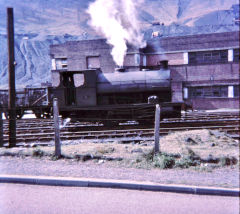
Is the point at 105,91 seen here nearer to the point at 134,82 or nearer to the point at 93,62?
the point at 134,82

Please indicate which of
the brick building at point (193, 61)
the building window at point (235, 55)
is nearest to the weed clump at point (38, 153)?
the brick building at point (193, 61)

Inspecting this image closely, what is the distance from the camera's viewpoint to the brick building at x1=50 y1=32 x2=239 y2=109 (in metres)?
25.9

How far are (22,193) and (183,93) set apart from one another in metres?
23.4

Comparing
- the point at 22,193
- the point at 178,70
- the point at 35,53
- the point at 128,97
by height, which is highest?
the point at 35,53

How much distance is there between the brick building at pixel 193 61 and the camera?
2594 cm

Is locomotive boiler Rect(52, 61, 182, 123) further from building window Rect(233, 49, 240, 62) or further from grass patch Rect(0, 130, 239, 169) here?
building window Rect(233, 49, 240, 62)

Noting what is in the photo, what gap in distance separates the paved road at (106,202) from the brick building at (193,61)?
67.6ft

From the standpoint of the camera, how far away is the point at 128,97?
1308 centimetres

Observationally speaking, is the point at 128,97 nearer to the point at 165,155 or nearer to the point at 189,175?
the point at 165,155

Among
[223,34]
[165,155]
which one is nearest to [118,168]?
[165,155]

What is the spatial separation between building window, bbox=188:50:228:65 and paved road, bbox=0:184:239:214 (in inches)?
942

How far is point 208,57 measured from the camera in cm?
2705

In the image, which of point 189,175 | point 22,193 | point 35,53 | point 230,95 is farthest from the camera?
point 35,53

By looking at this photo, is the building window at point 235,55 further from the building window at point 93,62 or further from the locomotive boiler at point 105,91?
the locomotive boiler at point 105,91
